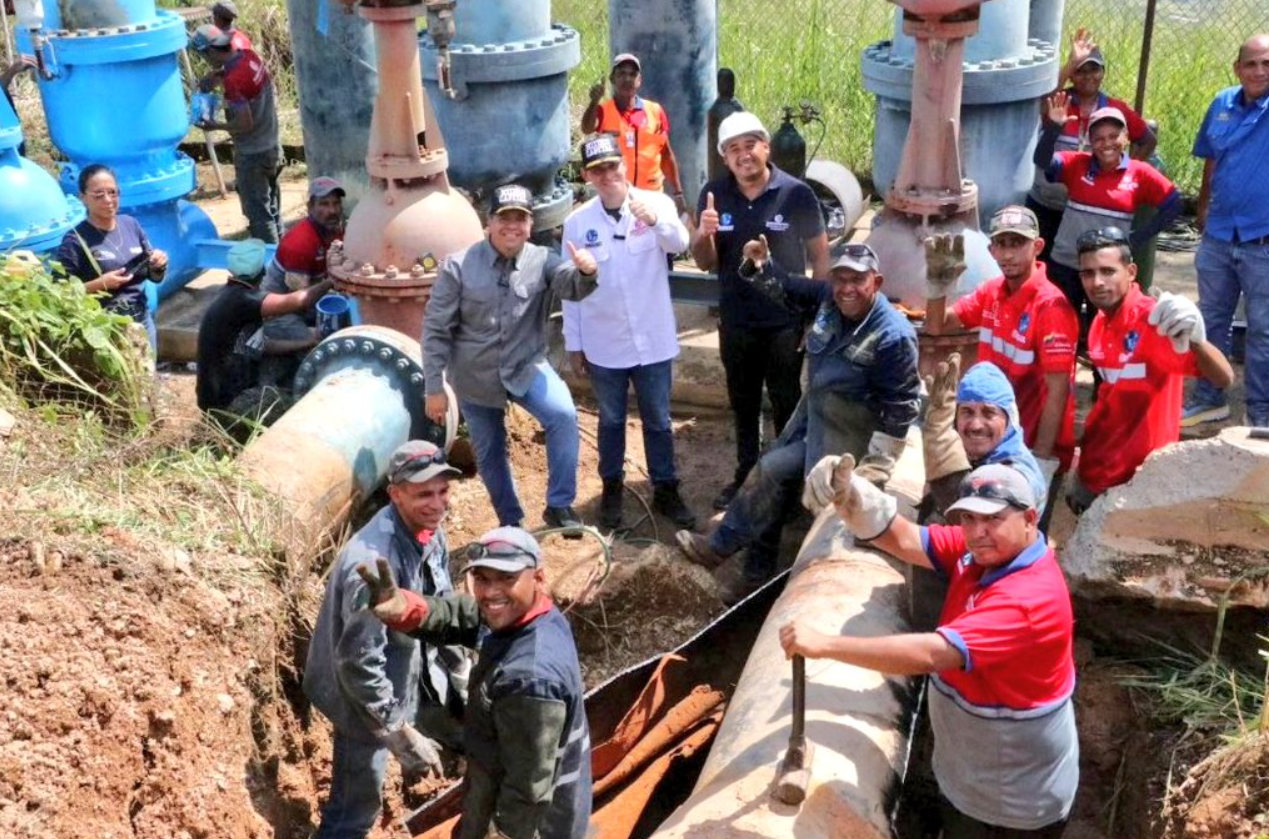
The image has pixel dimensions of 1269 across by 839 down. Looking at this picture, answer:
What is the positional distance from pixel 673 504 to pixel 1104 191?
2.47 metres

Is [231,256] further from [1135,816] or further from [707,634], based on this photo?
[1135,816]

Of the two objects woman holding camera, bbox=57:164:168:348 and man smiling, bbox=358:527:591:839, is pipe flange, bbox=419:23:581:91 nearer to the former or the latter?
woman holding camera, bbox=57:164:168:348

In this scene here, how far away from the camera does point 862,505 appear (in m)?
4.21

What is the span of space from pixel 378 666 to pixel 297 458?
169cm

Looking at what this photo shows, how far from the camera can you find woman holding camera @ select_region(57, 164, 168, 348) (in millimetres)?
6766

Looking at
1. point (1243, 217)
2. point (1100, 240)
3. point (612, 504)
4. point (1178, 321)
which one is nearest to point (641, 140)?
point (612, 504)

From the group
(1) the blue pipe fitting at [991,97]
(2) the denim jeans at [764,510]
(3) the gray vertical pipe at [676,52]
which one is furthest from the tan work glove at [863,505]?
(3) the gray vertical pipe at [676,52]

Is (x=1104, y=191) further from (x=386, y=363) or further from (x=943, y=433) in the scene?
(x=386, y=363)

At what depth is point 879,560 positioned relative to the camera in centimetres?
502

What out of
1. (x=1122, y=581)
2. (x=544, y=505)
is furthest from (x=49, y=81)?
(x=1122, y=581)

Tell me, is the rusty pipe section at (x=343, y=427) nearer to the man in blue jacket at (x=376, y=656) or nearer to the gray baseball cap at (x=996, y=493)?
the man in blue jacket at (x=376, y=656)

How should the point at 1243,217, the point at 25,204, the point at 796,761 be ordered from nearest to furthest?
the point at 796,761 < the point at 1243,217 < the point at 25,204

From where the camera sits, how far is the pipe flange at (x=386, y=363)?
20.7 ft

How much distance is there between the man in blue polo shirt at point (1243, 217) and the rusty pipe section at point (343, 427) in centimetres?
360
